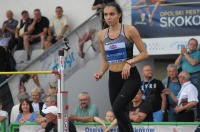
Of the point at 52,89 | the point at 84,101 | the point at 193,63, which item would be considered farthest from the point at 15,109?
the point at 193,63

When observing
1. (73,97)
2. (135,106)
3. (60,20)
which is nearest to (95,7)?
(60,20)

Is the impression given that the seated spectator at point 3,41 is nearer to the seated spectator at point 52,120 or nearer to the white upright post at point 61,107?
the seated spectator at point 52,120

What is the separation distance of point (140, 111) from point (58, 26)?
545 centimetres

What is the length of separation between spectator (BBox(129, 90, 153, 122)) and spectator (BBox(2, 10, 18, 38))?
5.93 m

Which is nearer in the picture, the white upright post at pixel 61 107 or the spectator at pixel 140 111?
the white upright post at pixel 61 107

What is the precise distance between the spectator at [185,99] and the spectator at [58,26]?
4.32 metres

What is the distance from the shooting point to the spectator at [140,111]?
10.9m

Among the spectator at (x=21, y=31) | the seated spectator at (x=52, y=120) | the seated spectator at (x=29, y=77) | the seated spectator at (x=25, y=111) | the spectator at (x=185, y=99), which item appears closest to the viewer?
the seated spectator at (x=52, y=120)

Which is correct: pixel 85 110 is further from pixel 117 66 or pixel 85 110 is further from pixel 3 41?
pixel 3 41

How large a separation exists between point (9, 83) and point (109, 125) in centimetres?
357

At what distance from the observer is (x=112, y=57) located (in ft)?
28.9

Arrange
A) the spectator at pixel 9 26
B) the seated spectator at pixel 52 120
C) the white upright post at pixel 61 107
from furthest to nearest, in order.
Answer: the spectator at pixel 9 26 < the seated spectator at pixel 52 120 < the white upright post at pixel 61 107

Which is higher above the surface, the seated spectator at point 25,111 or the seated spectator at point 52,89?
the seated spectator at point 52,89

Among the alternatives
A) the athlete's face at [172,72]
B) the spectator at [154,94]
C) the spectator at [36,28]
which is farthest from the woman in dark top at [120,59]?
the spectator at [36,28]
